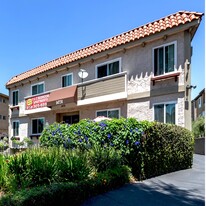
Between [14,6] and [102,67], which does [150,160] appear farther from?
[14,6]

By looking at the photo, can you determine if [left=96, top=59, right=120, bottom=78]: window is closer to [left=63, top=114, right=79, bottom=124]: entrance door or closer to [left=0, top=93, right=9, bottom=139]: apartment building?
[left=63, top=114, right=79, bottom=124]: entrance door

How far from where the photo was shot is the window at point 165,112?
45.9ft

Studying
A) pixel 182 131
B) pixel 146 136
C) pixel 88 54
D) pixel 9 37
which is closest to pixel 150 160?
pixel 146 136

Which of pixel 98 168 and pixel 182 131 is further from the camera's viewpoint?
pixel 182 131

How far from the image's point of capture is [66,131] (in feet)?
38.4

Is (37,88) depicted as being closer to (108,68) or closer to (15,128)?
(15,128)

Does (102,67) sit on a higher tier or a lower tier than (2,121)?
higher

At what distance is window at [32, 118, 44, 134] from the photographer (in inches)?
913

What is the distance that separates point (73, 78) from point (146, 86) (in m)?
7.03

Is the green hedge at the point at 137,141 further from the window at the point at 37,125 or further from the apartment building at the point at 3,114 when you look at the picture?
the apartment building at the point at 3,114

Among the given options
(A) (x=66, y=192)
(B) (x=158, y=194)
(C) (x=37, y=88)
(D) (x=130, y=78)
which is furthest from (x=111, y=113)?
(A) (x=66, y=192)

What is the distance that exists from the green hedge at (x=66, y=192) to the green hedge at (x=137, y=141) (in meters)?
1.22

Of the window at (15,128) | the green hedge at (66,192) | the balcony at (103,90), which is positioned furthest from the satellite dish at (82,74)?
the window at (15,128)

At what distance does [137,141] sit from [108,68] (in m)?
9.44
